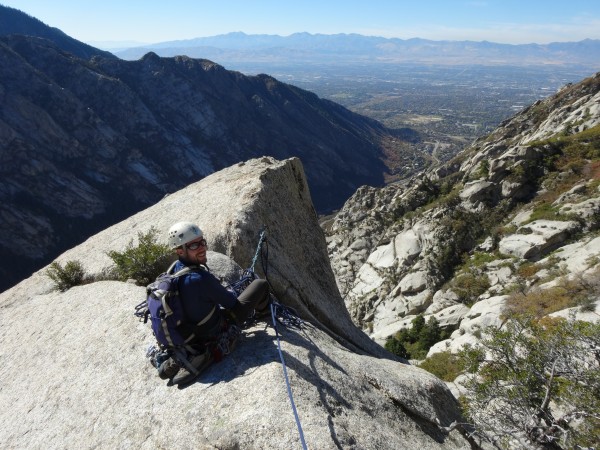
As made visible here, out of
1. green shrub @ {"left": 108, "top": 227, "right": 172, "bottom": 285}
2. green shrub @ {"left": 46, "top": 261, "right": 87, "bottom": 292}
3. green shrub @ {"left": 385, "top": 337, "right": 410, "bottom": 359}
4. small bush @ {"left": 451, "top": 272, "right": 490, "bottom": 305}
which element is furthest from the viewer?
small bush @ {"left": 451, "top": 272, "right": 490, "bottom": 305}

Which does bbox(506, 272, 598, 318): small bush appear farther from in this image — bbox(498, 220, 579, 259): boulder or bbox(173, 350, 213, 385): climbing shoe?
bbox(173, 350, 213, 385): climbing shoe

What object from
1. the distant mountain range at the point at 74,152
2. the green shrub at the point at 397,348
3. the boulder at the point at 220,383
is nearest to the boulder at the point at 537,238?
the green shrub at the point at 397,348

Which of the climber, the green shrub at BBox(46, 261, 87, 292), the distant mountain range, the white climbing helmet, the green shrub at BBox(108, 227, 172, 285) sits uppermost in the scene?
the white climbing helmet

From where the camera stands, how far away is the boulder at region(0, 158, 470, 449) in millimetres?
6535

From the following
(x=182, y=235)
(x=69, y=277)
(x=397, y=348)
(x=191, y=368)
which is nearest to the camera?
(x=191, y=368)

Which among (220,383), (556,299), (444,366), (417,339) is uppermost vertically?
(220,383)

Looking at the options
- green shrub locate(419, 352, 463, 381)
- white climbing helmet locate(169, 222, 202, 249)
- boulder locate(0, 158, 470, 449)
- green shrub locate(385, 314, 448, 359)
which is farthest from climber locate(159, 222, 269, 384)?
green shrub locate(385, 314, 448, 359)

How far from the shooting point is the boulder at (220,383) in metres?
6.54

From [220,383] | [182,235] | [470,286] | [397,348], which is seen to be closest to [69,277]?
[182,235]

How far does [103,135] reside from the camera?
149m

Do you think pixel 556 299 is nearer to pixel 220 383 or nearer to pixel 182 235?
pixel 220 383

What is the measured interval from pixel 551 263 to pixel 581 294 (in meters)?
7.30

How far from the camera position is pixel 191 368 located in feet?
24.0

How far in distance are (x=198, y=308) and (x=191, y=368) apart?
3.83ft
